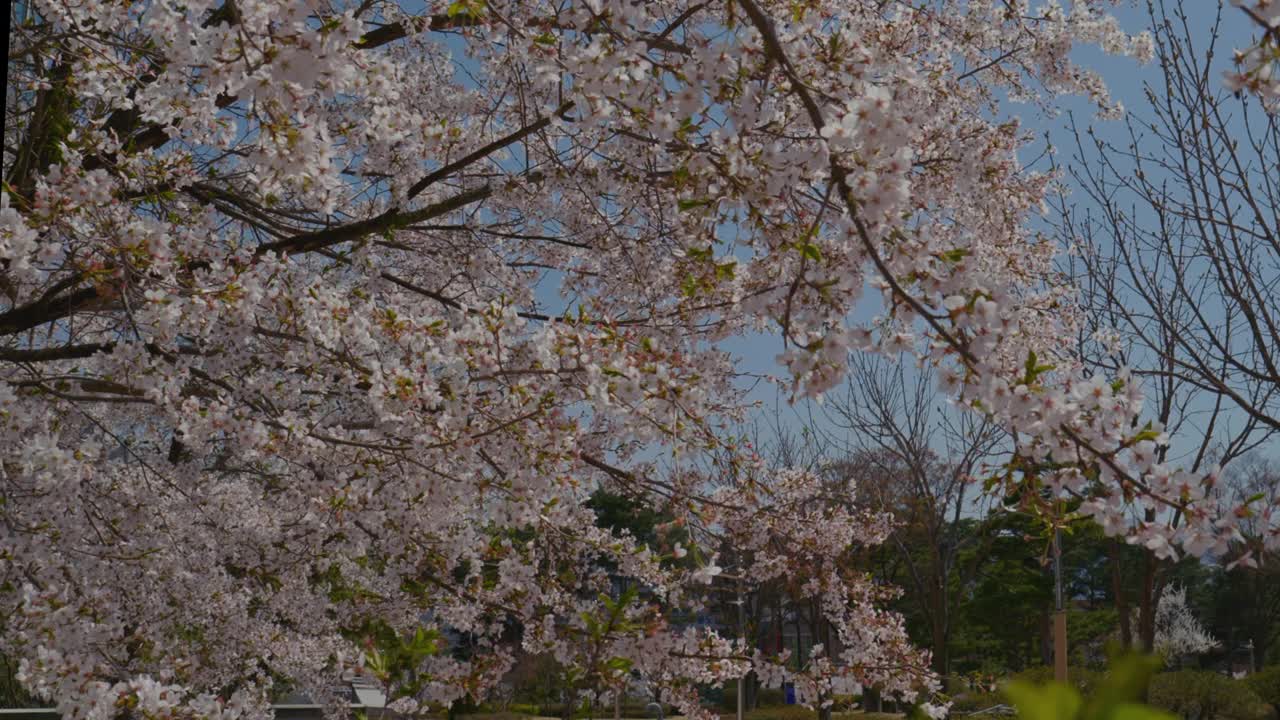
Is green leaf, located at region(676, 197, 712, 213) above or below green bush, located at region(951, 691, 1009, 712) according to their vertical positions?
above

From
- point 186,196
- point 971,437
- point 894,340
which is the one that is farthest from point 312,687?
point 971,437

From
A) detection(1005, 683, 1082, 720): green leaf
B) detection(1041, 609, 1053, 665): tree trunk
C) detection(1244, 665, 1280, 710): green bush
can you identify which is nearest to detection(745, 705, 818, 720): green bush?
detection(1041, 609, 1053, 665): tree trunk

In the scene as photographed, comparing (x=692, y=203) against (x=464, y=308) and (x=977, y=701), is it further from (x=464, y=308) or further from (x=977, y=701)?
(x=977, y=701)

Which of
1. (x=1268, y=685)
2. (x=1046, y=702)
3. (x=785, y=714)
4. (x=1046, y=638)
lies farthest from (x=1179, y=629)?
(x=1046, y=702)

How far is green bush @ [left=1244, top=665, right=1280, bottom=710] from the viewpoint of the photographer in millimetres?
15562

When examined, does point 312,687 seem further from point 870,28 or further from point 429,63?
point 870,28

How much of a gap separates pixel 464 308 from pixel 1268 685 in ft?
54.0

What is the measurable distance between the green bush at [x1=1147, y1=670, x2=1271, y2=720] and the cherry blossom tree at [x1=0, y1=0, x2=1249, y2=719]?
10.2 meters

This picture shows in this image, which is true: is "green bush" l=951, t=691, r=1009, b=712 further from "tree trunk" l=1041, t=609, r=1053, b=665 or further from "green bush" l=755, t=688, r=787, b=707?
"green bush" l=755, t=688, r=787, b=707

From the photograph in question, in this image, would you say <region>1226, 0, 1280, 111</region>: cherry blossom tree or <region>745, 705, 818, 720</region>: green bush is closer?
<region>1226, 0, 1280, 111</region>: cherry blossom tree

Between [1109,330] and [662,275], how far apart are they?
505 centimetres

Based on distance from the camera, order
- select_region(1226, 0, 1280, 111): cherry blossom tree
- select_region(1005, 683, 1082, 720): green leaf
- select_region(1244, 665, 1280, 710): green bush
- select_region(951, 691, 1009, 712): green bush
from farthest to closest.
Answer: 1. select_region(951, 691, 1009, 712): green bush
2. select_region(1244, 665, 1280, 710): green bush
3. select_region(1226, 0, 1280, 111): cherry blossom tree
4. select_region(1005, 683, 1082, 720): green leaf

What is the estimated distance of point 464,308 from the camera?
3.85 m

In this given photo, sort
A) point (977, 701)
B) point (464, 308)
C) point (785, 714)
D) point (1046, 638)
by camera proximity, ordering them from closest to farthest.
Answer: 1. point (464, 308)
2. point (977, 701)
3. point (785, 714)
4. point (1046, 638)
